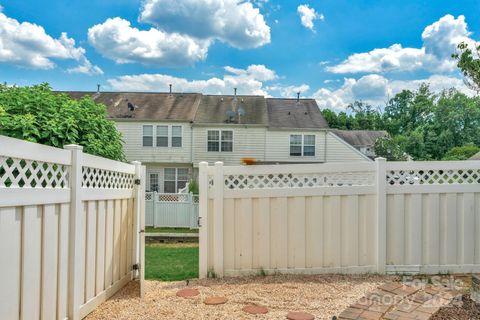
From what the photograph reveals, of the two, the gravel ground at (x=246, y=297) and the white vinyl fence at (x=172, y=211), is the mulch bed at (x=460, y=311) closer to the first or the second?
the gravel ground at (x=246, y=297)

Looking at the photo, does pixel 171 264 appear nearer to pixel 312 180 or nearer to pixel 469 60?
pixel 312 180

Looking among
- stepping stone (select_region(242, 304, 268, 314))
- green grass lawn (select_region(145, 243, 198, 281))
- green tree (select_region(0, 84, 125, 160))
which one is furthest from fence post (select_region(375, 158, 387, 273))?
green tree (select_region(0, 84, 125, 160))

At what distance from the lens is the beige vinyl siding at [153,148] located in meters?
17.6

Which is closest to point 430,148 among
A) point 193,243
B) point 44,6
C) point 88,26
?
point 193,243

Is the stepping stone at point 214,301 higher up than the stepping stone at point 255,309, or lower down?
lower down

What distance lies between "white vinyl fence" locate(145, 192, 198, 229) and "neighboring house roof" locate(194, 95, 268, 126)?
6.11m

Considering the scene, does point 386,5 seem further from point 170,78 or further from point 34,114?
point 170,78

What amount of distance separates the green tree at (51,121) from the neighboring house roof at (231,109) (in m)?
12.7

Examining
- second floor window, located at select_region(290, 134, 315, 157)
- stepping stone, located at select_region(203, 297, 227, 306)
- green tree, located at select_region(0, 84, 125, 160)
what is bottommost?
stepping stone, located at select_region(203, 297, 227, 306)

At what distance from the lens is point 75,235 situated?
2812 mm

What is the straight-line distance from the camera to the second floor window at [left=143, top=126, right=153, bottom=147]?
695 inches

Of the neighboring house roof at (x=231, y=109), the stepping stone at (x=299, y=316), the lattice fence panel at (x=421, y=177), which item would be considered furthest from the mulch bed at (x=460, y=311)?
the neighboring house roof at (x=231, y=109)

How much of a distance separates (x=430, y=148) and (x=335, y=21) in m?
24.8

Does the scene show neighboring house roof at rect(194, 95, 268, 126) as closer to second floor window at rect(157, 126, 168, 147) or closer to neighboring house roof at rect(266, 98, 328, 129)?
neighboring house roof at rect(266, 98, 328, 129)
